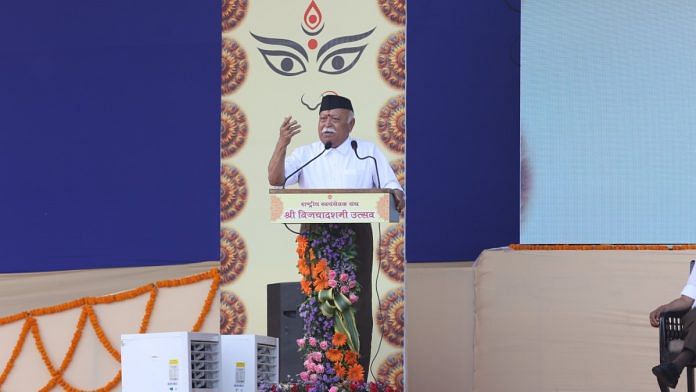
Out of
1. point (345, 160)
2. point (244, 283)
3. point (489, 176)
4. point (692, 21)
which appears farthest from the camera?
point (489, 176)

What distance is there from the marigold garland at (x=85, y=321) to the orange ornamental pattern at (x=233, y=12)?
70.9 inches

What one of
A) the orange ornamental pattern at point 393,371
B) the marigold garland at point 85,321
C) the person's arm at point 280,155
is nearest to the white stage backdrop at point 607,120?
the orange ornamental pattern at point 393,371

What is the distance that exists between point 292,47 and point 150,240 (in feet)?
6.92

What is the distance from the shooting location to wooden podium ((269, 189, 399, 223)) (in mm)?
5402

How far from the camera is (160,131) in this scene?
7.96 meters

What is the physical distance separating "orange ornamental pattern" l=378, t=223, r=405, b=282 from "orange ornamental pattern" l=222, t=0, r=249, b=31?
4.81ft

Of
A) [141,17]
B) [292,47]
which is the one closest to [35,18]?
[141,17]

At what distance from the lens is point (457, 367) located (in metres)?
7.30

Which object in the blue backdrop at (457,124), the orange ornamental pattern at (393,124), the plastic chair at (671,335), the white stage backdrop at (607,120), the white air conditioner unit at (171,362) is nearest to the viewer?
the plastic chair at (671,335)

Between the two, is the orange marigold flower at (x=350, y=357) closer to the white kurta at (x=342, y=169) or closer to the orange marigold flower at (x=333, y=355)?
the orange marigold flower at (x=333, y=355)

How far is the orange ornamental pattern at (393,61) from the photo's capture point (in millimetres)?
6375

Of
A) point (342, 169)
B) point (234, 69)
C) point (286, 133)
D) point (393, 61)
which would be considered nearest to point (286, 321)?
point (342, 169)

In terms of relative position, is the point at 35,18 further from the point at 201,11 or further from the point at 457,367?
the point at 457,367

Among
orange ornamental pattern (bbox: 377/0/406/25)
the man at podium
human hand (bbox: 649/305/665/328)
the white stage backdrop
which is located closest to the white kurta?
the man at podium
